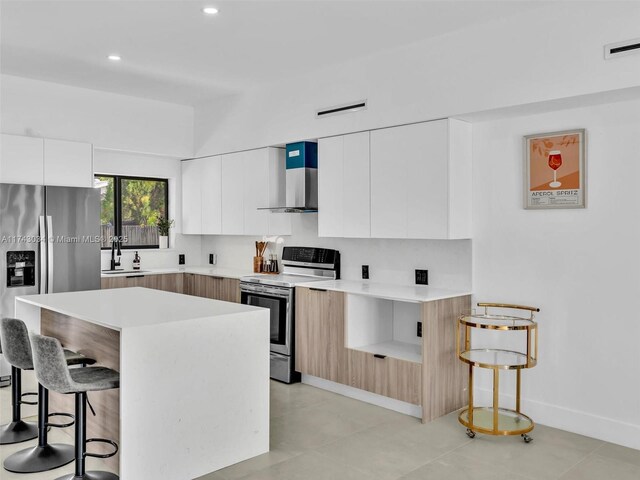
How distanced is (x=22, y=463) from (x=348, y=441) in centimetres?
199

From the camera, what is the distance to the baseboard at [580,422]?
12.0ft

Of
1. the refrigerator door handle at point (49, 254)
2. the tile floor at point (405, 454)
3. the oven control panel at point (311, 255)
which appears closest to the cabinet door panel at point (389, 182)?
the oven control panel at point (311, 255)

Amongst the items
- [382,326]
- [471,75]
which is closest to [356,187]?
[382,326]

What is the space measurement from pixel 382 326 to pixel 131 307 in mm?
2220

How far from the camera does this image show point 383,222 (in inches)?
183

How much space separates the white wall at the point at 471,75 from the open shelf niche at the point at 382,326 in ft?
4.98

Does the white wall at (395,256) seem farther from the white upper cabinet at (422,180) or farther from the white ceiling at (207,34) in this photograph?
the white ceiling at (207,34)

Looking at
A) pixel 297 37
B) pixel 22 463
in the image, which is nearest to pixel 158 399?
pixel 22 463

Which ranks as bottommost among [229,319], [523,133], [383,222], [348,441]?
[348,441]

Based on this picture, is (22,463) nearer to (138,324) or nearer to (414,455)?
(138,324)

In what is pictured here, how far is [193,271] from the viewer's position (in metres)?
6.40

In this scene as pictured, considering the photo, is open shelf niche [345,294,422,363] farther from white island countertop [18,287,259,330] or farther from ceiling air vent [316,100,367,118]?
ceiling air vent [316,100,367,118]

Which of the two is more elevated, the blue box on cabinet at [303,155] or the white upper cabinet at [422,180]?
the blue box on cabinet at [303,155]

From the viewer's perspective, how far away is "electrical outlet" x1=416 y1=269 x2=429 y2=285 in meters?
4.74
